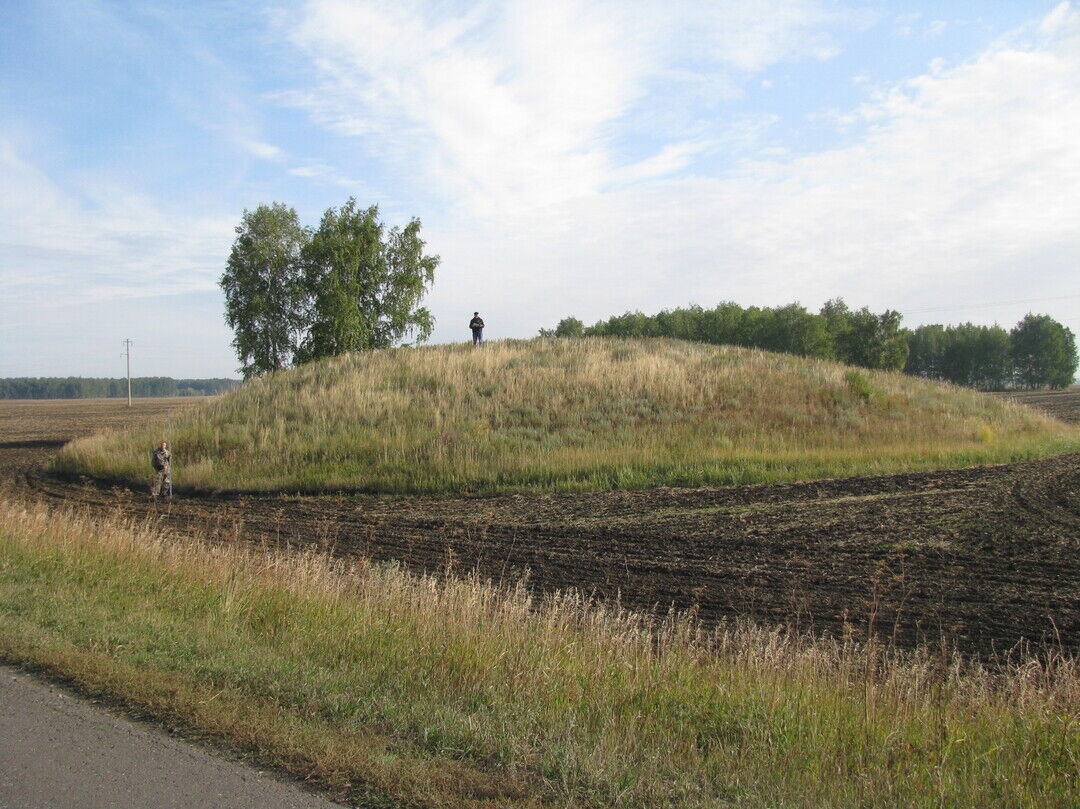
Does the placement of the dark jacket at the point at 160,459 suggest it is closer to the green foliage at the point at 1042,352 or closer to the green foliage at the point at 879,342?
the green foliage at the point at 879,342

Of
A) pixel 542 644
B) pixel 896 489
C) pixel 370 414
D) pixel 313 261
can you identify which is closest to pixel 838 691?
pixel 542 644

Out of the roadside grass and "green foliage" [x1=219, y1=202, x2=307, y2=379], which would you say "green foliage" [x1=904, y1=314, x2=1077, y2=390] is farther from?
the roadside grass

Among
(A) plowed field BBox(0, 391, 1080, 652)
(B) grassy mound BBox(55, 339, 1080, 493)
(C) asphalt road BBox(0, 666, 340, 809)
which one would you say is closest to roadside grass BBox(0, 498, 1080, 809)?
(C) asphalt road BBox(0, 666, 340, 809)

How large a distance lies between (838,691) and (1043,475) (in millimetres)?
14917

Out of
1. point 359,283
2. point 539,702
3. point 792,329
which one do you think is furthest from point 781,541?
point 792,329

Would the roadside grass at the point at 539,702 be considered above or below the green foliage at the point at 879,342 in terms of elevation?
below

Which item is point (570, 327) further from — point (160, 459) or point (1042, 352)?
point (160, 459)

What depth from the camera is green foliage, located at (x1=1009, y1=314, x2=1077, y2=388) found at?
102 meters

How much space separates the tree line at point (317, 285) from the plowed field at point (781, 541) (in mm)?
26735

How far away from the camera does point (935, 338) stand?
354ft

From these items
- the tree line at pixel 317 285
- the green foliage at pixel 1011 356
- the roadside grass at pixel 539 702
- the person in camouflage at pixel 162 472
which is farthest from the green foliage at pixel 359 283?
the green foliage at pixel 1011 356

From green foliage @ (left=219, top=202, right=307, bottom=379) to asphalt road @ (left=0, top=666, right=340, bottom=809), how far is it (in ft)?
141

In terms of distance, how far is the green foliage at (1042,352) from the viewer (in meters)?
102

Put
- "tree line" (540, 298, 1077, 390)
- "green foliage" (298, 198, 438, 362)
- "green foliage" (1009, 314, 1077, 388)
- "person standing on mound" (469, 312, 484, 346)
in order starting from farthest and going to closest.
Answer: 1. "green foliage" (1009, 314, 1077, 388)
2. "tree line" (540, 298, 1077, 390)
3. "green foliage" (298, 198, 438, 362)
4. "person standing on mound" (469, 312, 484, 346)
